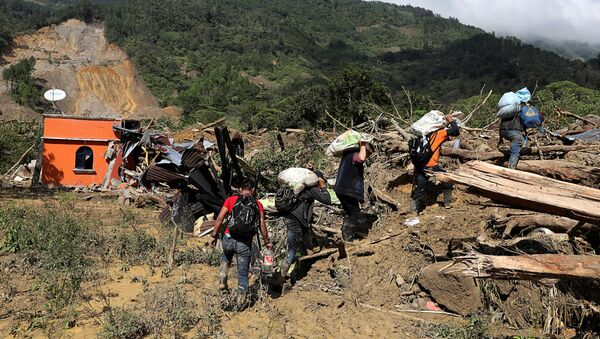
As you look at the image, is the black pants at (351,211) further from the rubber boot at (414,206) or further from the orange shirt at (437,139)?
the orange shirt at (437,139)

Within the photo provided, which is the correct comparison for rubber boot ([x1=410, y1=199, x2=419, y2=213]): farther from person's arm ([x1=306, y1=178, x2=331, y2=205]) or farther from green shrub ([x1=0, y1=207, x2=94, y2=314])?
green shrub ([x1=0, y1=207, x2=94, y2=314])

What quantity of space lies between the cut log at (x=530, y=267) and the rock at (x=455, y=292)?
3.22ft

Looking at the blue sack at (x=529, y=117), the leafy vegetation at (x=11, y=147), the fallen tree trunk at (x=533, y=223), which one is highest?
the blue sack at (x=529, y=117)

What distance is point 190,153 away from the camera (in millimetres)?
10117

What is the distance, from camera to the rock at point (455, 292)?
4.72 meters

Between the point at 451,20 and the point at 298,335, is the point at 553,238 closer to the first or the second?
the point at 298,335

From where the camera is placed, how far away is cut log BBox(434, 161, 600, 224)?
12.3 feet

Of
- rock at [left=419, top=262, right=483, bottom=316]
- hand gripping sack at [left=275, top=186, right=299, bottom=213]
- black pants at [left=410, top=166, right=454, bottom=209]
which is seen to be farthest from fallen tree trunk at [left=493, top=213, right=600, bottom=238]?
hand gripping sack at [left=275, top=186, right=299, bottom=213]

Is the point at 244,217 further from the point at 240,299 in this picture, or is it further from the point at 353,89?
the point at 353,89

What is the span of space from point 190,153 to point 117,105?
47.1 metres

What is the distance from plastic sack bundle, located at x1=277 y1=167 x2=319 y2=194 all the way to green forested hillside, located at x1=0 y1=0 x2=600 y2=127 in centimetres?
1568

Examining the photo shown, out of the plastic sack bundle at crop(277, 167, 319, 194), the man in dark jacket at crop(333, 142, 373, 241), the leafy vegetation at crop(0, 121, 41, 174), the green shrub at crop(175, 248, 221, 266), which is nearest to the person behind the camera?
the plastic sack bundle at crop(277, 167, 319, 194)

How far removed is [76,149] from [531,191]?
1686 cm

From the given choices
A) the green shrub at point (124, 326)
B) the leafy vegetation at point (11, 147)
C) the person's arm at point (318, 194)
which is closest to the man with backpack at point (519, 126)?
the person's arm at point (318, 194)
